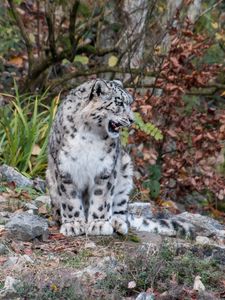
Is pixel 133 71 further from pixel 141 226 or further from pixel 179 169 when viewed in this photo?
pixel 141 226

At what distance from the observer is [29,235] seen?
734cm

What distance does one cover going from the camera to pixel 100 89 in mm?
7633

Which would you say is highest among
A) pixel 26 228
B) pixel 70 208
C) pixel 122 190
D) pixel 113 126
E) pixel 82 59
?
pixel 82 59

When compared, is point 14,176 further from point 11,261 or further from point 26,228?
point 11,261

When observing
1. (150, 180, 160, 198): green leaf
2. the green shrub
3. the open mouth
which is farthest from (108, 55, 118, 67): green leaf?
the open mouth

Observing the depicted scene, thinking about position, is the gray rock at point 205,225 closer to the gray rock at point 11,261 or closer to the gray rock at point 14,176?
the gray rock at point 14,176

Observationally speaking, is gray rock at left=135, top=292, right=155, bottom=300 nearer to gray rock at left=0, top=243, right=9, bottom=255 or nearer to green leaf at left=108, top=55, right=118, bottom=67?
gray rock at left=0, top=243, right=9, bottom=255

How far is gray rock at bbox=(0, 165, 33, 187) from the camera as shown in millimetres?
9562

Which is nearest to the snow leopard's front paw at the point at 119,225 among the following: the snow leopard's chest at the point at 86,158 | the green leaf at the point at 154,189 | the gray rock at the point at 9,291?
the snow leopard's chest at the point at 86,158

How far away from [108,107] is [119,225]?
106 cm

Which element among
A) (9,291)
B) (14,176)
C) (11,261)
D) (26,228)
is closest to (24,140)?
(14,176)

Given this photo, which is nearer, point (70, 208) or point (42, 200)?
point (70, 208)

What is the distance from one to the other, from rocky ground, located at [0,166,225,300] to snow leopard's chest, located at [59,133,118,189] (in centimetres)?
52

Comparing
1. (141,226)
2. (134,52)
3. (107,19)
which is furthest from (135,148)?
(141,226)
